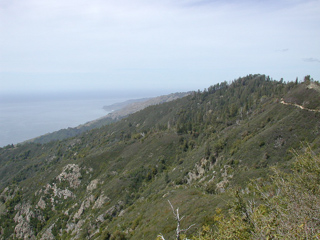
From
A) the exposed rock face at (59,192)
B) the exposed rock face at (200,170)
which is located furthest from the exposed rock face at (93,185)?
the exposed rock face at (200,170)

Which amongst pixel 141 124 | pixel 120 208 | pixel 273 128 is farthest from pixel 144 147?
pixel 141 124

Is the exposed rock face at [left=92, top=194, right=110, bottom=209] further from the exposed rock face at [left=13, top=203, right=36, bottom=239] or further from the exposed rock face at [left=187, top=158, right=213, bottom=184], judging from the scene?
the exposed rock face at [left=13, top=203, right=36, bottom=239]

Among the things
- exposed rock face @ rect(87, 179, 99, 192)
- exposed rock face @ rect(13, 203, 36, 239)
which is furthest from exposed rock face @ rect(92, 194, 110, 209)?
exposed rock face @ rect(13, 203, 36, 239)

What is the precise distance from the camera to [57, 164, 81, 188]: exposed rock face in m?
66.6

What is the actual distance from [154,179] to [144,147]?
20538 millimetres

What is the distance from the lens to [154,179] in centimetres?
5544

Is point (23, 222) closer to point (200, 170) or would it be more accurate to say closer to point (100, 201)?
point (100, 201)

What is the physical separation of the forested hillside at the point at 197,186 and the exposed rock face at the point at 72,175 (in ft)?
1.18

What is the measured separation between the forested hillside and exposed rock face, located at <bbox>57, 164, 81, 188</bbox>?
359mm

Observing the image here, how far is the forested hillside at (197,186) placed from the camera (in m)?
9.19

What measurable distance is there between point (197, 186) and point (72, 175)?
46.6 metres

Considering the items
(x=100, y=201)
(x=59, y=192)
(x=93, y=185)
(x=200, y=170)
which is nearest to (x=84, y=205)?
(x=100, y=201)

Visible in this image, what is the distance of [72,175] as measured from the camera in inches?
2699

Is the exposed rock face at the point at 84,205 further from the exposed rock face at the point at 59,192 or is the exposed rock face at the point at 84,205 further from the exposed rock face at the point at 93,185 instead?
the exposed rock face at the point at 59,192
